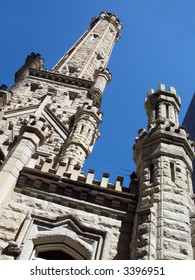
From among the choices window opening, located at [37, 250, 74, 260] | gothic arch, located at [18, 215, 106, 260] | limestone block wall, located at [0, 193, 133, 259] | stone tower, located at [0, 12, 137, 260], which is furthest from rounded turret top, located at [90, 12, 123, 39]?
window opening, located at [37, 250, 74, 260]

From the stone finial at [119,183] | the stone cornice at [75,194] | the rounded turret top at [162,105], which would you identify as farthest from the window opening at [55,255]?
the rounded turret top at [162,105]

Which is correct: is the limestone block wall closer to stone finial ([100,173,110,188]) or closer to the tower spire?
stone finial ([100,173,110,188])

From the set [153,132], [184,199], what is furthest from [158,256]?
[153,132]

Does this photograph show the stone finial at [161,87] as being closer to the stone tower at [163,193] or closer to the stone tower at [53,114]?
the stone tower at [163,193]

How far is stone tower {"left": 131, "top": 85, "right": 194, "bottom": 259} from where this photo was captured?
7211 mm

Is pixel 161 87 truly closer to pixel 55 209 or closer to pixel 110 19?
pixel 55 209

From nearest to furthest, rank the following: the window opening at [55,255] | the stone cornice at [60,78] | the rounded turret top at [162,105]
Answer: the window opening at [55,255]
the rounded turret top at [162,105]
the stone cornice at [60,78]

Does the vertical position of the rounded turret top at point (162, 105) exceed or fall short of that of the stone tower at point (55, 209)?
it exceeds it

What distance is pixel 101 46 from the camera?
121 feet

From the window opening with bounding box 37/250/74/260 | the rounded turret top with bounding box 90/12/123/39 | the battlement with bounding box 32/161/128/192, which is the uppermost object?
the rounded turret top with bounding box 90/12/123/39

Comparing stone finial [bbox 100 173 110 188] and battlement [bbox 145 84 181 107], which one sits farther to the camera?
battlement [bbox 145 84 181 107]

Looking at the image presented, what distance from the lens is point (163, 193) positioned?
8453 mm

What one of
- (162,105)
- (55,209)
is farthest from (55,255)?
(162,105)

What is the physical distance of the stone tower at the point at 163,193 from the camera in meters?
7.21
